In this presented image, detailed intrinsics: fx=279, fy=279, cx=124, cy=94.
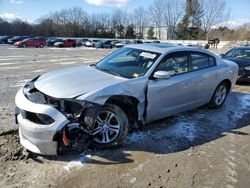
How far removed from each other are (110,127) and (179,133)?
1.42m

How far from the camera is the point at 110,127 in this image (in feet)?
13.9

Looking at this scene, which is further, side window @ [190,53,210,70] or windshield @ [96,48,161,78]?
side window @ [190,53,210,70]

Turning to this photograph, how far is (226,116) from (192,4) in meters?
88.3

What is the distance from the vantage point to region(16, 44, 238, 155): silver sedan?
3.71 metres

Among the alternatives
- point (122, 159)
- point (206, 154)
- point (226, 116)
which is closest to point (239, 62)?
point (226, 116)

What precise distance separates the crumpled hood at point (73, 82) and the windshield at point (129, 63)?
0.27 m

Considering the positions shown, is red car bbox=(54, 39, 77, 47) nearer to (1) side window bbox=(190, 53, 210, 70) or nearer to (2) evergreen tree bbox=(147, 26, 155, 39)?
(1) side window bbox=(190, 53, 210, 70)

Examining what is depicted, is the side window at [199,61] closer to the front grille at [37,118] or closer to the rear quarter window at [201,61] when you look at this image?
the rear quarter window at [201,61]

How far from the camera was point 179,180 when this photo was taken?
3.52 meters

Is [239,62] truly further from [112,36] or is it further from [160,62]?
[112,36]

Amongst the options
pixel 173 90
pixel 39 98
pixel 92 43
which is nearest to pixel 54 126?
pixel 39 98

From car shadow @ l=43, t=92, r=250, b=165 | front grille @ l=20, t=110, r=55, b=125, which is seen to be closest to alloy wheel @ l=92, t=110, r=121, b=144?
car shadow @ l=43, t=92, r=250, b=165

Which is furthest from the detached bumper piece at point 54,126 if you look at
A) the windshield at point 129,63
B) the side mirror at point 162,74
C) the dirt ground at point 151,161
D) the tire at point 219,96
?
the tire at point 219,96

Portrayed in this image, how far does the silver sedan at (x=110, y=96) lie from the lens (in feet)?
12.2
